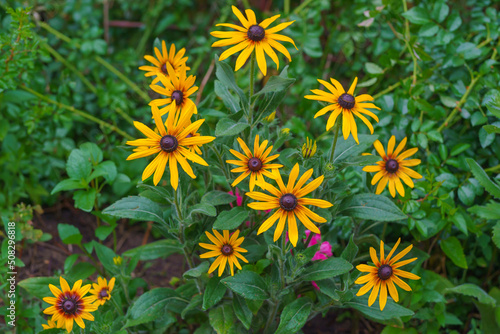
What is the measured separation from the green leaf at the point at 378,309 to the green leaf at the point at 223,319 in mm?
401

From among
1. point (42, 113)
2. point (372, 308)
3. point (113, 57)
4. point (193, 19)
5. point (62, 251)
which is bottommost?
point (372, 308)

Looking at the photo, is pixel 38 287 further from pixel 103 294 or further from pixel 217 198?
pixel 217 198

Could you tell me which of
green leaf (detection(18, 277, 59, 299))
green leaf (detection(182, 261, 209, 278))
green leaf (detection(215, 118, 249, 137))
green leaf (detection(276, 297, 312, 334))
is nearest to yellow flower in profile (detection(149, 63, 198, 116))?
green leaf (detection(215, 118, 249, 137))

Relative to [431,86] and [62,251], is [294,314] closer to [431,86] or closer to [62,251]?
[431,86]

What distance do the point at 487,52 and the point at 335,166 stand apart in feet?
3.62

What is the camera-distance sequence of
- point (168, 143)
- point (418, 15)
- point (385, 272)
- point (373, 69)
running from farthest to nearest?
point (373, 69) → point (418, 15) → point (385, 272) → point (168, 143)

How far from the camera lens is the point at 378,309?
5.07 feet

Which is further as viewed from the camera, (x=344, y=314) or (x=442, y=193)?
(x=344, y=314)

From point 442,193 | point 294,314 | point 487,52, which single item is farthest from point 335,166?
point 487,52

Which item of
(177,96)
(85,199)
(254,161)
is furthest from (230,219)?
(85,199)

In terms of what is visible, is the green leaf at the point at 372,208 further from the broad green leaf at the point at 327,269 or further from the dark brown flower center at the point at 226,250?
the dark brown flower center at the point at 226,250

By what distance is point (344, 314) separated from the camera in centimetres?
204

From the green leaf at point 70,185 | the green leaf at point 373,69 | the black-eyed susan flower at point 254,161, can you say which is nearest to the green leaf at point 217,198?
the black-eyed susan flower at point 254,161

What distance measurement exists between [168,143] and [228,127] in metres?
0.20
